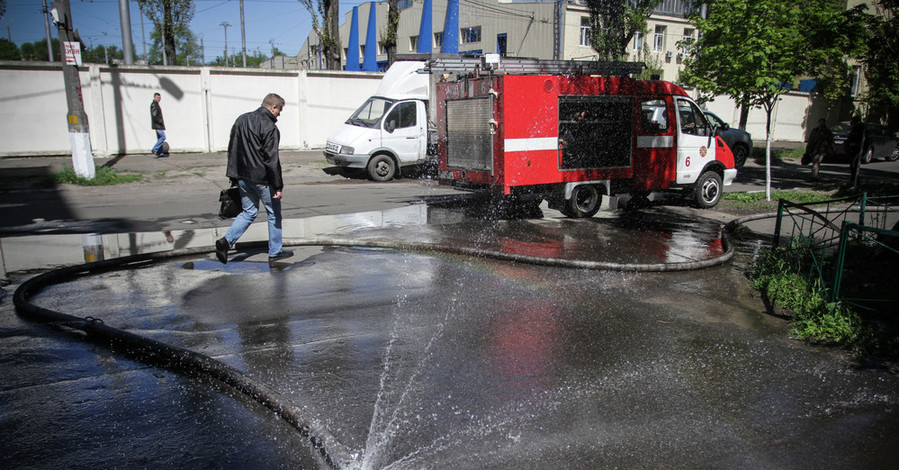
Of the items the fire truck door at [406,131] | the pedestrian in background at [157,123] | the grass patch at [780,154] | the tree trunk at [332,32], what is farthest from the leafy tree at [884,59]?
the tree trunk at [332,32]

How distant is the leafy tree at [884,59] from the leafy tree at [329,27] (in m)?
18.6

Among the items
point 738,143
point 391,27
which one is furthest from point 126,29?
point 738,143

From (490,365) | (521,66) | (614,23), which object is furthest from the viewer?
(614,23)

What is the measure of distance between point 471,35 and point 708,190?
125 ft

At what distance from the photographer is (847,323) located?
5.65 m

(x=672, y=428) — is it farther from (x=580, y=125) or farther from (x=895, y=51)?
(x=895, y=51)

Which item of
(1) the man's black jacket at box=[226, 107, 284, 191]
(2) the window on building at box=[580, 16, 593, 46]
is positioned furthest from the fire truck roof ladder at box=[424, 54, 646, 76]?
(2) the window on building at box=[580, 16, 593, 46]

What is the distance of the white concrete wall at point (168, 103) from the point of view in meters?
18.3

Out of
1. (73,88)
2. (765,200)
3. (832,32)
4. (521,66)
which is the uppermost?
(832,32)

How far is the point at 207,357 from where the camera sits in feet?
14.4

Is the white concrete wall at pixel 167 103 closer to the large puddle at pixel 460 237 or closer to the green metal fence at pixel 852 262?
the large puddle at pixel 460 237

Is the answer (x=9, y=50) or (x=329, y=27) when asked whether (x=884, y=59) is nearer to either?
(x=329, y=27)

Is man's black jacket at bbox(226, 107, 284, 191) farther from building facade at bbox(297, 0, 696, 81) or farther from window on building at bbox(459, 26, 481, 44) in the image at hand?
window on building at bbox(459, 26, 481, 44)

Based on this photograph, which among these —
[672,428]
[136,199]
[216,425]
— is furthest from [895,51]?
[136,199]
